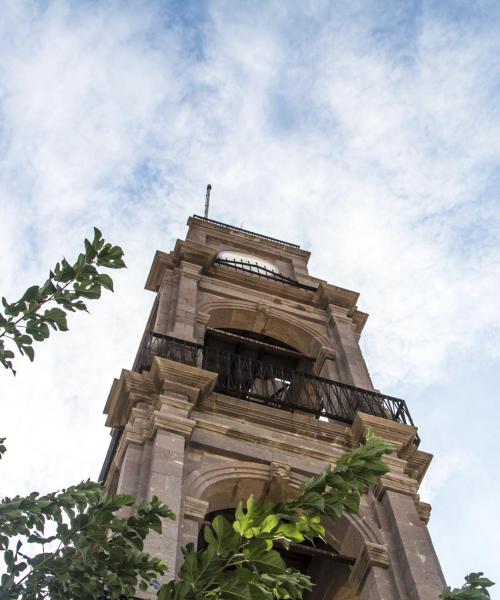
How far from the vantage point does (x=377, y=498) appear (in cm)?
1163

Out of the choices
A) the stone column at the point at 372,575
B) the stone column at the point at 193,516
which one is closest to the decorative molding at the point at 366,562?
the stone column at the point at 372,575

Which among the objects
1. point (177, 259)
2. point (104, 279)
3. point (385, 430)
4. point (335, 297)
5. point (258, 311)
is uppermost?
point (177, 259)

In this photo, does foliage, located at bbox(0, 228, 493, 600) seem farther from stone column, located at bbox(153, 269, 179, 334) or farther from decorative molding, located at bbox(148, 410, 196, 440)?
stone column, located at bbox(153, 269, 179, 334)

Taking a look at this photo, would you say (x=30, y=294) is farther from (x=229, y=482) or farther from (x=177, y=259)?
(x=177, y=259)

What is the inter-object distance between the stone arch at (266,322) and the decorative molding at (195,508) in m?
7.15

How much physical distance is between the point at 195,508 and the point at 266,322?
7.85m

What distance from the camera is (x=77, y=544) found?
16.9 feet

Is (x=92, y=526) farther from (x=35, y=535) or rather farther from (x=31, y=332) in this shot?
(x=31, y=332)

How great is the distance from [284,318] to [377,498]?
21.1ft

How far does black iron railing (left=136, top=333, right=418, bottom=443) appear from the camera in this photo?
13203 mm

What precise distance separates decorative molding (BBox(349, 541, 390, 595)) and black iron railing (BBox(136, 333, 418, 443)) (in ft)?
9.31

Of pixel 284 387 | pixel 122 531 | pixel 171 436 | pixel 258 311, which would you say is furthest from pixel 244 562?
pixel 258 311

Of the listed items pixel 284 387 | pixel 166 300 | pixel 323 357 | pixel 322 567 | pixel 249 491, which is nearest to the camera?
pixel 249 491

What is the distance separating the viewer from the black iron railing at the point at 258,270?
19.5 metres
